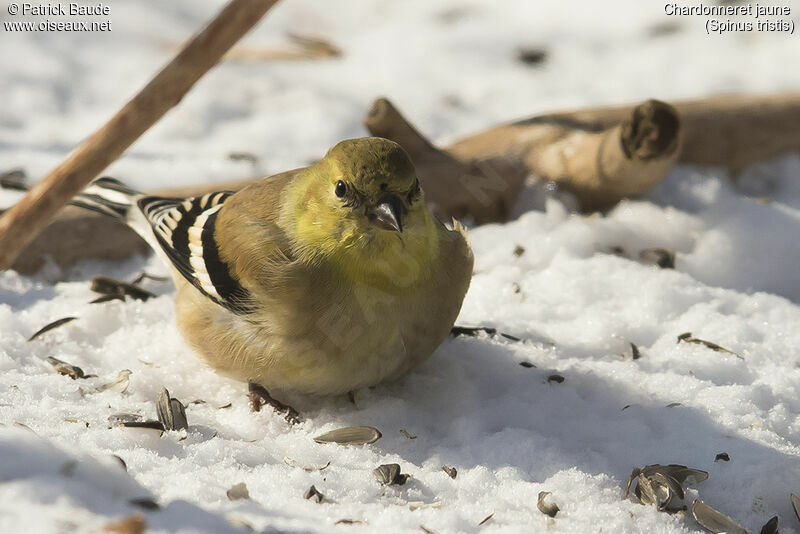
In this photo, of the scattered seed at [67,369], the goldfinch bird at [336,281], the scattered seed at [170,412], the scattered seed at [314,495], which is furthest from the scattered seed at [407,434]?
the scattered seed at [67,369]

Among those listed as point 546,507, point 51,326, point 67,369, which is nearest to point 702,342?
point 546,507

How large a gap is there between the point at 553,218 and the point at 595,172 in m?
0.32

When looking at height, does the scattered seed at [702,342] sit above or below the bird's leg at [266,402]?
below

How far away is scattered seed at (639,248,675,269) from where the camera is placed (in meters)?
4.40

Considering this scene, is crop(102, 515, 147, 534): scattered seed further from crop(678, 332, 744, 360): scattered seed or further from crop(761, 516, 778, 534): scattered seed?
crop(678, 332, 744, 360): scattered seed

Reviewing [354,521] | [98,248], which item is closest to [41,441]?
[354,521]

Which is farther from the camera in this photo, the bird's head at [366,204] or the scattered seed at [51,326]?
the scattered seed at [51,326]

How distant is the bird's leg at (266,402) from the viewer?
3338 millimetres

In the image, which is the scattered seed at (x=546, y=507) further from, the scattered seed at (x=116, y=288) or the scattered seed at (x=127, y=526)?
the scattered seed at (x=116, y=288)

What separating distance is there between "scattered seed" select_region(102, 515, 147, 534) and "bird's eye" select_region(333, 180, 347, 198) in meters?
1.35

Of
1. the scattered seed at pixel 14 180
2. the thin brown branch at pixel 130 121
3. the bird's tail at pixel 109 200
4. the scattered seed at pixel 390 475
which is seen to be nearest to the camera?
the thin brown branch at pixel 130 121

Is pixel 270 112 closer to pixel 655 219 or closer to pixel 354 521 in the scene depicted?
pixel 655 219

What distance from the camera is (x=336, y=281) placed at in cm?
313

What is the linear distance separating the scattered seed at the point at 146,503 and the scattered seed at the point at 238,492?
29 centimetres
